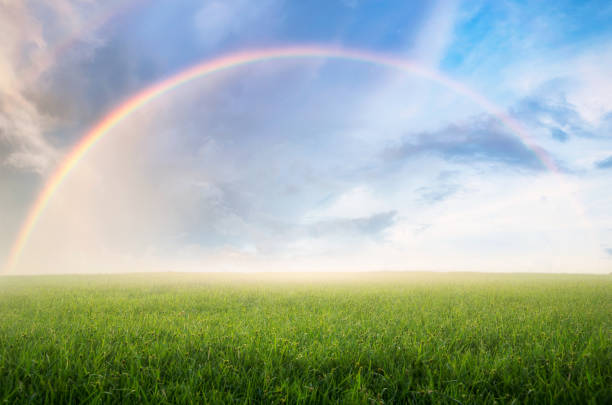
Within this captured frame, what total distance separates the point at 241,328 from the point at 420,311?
6.10m

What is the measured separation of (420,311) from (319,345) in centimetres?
573

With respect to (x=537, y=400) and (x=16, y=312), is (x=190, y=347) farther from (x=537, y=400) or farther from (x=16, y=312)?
(x=16, y=312)

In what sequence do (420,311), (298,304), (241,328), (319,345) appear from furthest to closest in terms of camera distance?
(298,304)
(420,311)
(241,328)
(319,345)

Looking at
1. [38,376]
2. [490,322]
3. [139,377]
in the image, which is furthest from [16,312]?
[490,322]

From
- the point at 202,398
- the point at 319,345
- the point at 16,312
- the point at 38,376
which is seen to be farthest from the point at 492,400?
the point at 16,312

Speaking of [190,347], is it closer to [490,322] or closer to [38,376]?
[38,376]

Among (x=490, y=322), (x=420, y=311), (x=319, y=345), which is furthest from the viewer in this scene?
(x=420, y=311)

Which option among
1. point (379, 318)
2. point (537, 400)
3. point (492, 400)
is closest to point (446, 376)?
point (492, 400)

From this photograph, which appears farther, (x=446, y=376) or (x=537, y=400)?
(x=446, y=376)

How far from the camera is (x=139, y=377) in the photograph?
422 centimetres

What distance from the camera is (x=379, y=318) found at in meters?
8.37

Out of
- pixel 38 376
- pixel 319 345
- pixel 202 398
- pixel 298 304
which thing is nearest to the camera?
pixel 202 398

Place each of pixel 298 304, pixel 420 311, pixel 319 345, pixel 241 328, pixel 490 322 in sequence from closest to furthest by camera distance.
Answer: pixel 319 345 → pixel 241 328 → pixel 490 322 → pixel 420 311 → pixel 298 304

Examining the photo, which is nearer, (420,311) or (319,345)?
(319,345)
